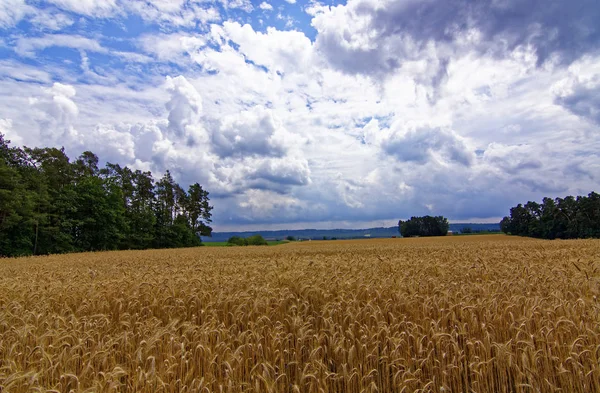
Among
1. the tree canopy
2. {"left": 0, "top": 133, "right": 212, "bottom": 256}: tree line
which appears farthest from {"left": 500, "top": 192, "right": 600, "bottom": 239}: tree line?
{"left": 0, "top": 133, "right": 212, "bottom": 256}: tree line

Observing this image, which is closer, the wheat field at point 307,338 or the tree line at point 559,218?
Result: the wheat field at point 307,338

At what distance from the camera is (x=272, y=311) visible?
588cm

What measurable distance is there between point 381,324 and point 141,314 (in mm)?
4288

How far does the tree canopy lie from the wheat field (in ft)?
366

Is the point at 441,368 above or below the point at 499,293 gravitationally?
below

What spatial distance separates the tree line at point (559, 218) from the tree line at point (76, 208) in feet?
260

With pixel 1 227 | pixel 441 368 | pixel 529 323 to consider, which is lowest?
pixel 441 368

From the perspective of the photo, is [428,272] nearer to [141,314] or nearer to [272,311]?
[272,311]

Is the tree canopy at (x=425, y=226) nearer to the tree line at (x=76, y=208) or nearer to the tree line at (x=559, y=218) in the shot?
the tree line at (x=559, y=218)

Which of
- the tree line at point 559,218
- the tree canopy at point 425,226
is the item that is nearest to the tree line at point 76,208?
the tree canopy at point 425,226

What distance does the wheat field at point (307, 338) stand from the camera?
3.70 meters

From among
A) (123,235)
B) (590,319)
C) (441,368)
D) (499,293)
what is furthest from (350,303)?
(123,235)

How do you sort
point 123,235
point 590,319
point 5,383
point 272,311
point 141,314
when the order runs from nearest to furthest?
point 5,383 → point 590,319 → point 272,311 → point 141,314 → point 123,235

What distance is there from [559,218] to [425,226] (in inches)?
1580
